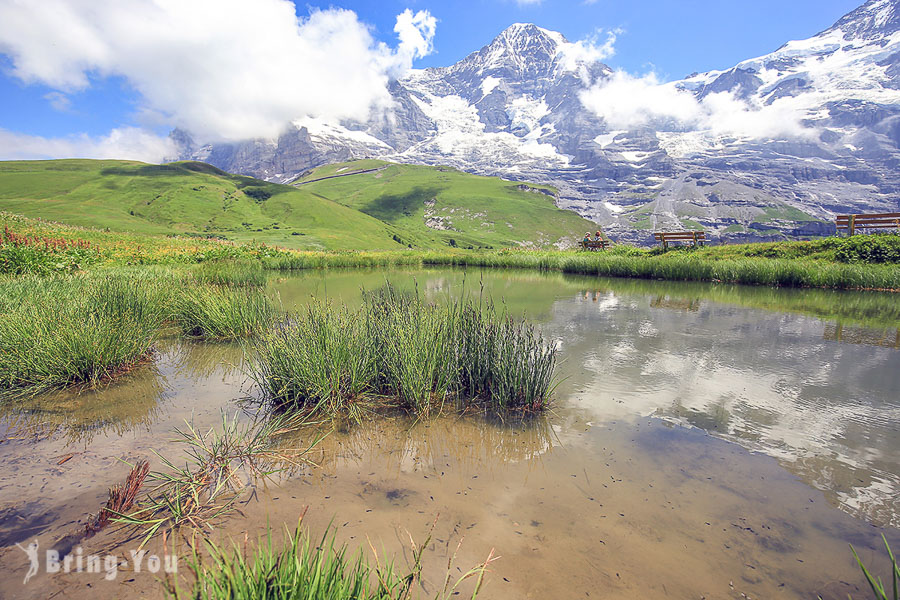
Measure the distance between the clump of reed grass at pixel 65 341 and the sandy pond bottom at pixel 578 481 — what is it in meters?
0.37

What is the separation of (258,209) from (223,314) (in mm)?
112142

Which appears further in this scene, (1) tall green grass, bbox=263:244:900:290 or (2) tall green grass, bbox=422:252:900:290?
(1) tall green grass, bbox=263:244:900:290

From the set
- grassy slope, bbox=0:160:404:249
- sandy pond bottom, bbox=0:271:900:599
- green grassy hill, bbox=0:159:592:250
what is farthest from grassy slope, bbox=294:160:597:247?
sandy pond bottom, bbox=0:271:900:599

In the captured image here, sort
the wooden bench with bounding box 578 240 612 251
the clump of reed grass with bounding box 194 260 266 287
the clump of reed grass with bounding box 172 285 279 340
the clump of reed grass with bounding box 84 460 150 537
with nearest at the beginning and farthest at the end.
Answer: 1. the clump of reed grass with bounding box 84 460 150 537
2. the clump of reed grass with bounding box 172 285 279 340
3. the clump of reed grass with bounding box 194 260 266 287
4. the wooden bench with bounding box 578 240 612 251

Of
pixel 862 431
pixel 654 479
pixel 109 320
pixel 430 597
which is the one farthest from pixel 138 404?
pixel 862 431

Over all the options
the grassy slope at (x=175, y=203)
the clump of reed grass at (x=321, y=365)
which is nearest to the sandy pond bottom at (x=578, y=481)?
the clump of reed grass at (x=321, y=365)

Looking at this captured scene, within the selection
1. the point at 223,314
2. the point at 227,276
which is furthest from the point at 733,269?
the point at 227,276

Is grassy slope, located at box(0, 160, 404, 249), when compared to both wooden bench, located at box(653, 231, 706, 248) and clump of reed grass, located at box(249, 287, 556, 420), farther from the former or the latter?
clump of reed grass, located at box(249, 287, 556, 420)

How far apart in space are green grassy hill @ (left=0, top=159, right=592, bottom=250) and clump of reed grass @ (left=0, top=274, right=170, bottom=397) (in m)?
56.6

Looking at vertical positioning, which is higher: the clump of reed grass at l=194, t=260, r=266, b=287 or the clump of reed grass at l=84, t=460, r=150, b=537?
the clump of reed grass at l=194, t=260, r=266, b=287

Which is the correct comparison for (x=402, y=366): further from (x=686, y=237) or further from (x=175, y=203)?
(x=175, y=203)

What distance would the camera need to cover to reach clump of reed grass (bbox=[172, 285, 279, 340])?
28.4 ft

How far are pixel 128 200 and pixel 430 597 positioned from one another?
126430 mm

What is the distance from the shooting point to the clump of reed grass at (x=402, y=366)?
5.07 meters
